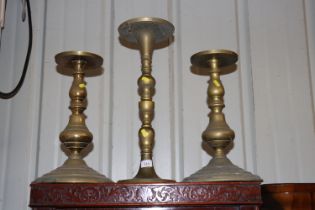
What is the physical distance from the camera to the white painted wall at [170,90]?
1229 millimetres

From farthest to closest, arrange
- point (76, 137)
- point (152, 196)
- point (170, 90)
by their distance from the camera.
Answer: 1. point (170, 90)
2. point (76, 137)
3. point (152, 196)

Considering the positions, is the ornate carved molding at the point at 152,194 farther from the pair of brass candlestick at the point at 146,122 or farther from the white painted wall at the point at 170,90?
the white painted wall at the point at 170,90

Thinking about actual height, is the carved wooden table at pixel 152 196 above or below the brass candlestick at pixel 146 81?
below

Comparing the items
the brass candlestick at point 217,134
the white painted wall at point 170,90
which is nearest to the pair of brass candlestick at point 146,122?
the brass candlestick at point 217,134

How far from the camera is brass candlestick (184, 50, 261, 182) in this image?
937 mm

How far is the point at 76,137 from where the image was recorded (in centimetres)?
100

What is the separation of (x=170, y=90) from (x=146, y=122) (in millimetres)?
265

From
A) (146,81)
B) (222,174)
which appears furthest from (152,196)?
(146,81)

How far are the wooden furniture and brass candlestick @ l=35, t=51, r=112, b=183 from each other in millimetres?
385

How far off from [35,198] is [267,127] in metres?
0.71

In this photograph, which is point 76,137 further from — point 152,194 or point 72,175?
point 152,194

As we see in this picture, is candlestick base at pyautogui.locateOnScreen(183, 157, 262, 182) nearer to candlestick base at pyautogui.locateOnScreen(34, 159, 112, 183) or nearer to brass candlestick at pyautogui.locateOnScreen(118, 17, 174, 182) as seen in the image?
brass candlestick at pyautogui.locateOnScreen(118, 17, 174, 182)

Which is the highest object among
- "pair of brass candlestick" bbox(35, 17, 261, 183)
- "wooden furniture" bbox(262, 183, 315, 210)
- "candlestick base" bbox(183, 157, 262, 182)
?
"pair of brass candlestick" bbox(35, 17, 261, 183)

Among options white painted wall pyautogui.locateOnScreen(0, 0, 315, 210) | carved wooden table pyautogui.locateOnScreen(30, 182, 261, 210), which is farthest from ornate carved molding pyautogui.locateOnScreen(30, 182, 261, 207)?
white painted wall pyautogui.locateOnScreen(0, 0, 315, 210)
